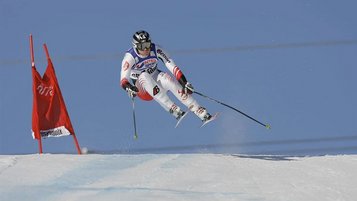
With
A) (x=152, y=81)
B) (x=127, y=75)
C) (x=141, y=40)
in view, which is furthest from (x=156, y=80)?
(x=141, y=40)

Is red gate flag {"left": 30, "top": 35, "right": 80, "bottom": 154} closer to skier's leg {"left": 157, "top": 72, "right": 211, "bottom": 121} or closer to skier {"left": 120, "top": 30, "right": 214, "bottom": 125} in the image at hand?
skier {"left": 120, "top": 30, "right": 214, "bottom": 125}

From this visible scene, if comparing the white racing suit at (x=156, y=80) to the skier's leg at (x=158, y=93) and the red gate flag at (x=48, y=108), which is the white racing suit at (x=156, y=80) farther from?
the red gate flag at (x=48, y=108)

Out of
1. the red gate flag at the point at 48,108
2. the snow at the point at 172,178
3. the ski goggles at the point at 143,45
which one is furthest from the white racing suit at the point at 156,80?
the red gate flag at the point at 48,108

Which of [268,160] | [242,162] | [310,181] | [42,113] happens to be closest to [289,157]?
[268,160]

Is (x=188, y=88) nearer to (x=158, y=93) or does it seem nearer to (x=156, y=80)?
(x=158, y=93)

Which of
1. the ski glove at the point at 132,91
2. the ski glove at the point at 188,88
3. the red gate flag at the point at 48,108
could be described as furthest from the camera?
the red gate flag at the point at 48,108

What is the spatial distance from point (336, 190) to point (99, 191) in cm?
253

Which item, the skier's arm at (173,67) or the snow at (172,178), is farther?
the skier's arm at (173,67)

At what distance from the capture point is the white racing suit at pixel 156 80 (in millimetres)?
9625

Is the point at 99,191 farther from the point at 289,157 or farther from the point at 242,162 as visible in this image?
the point at 289,157

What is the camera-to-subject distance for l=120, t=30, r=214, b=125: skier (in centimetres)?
962

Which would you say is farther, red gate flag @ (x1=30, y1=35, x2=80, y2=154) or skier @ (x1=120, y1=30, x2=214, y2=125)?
red gate flag @ (x1=30, y1=35, x2=80, y2=154)

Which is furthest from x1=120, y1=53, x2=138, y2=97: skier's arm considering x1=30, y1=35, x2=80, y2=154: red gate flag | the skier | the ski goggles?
x1=30, y1=35, x2=80, y2=154: red gate flag

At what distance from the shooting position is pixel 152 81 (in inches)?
381
